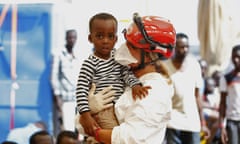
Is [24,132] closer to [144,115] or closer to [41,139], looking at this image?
[41,139]

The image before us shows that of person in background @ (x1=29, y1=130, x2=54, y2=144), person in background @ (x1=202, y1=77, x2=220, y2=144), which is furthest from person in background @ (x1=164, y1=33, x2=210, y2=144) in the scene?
person in background @ (x1=29, y1=130, x2=54, y2=144)

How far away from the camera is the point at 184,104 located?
4.96m

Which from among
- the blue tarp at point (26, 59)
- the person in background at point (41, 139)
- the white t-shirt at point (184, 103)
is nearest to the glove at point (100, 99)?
the person in background at point (41, 139)

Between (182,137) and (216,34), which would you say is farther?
(216,34)

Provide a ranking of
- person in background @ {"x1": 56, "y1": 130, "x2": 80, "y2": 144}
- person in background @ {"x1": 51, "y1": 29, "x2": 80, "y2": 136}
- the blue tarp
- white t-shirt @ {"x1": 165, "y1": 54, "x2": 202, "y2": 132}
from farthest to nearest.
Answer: person in background @ {"x1": 51, "y1": 29, "x2": 80, "y2": 136}
the blue tarp
white t-shirt @ {"x1": 165, "y1": 54, "x2": 202, "y2": 132}
person in background @ {"x1": 56, "y1": 130, "x2": 80, "y2": 144}

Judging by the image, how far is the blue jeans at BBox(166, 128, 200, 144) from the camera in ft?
16.5

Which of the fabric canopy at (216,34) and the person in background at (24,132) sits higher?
the fabric canopy at (216,34)

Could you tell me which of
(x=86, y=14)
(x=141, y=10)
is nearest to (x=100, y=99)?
(x=141, y=10)

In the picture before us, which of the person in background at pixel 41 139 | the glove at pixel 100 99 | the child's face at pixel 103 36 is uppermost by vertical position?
the child's face at pixel 103 36

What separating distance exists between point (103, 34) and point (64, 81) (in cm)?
328

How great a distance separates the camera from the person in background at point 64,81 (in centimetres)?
550

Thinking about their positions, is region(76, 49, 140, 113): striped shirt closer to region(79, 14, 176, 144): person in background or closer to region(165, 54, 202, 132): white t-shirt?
region(79, 14, 176, 144): person in background

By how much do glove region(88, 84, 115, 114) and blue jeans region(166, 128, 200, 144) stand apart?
2764 millimetres

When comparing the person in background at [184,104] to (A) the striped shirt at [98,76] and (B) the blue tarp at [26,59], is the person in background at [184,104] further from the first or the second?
(A) the striped shirt at [98,76]
